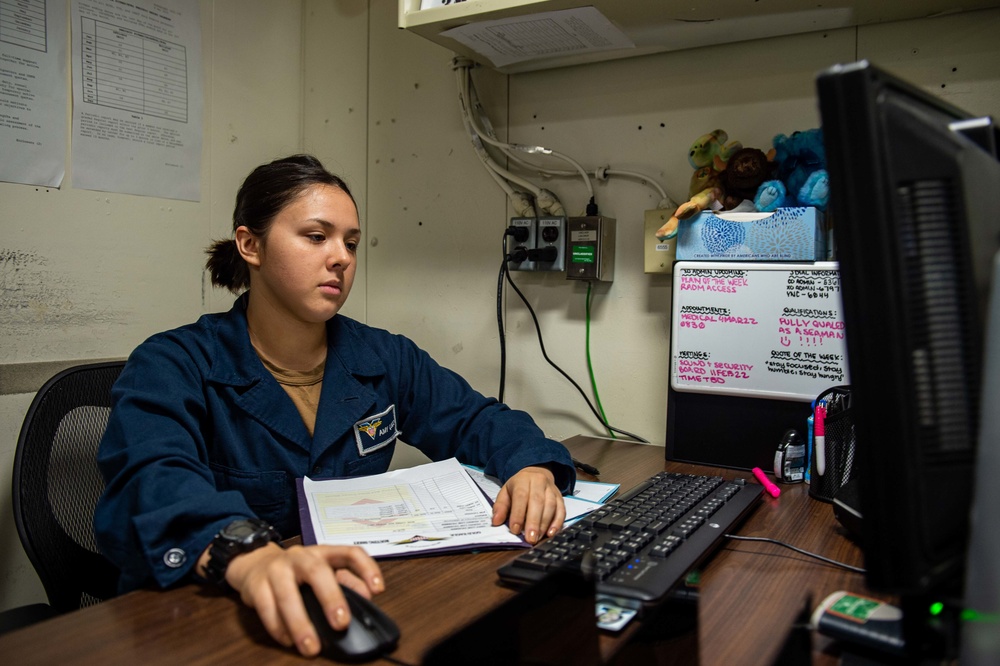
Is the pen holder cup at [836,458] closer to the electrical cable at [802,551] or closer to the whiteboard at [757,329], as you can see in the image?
the whiteboard at [757,329]

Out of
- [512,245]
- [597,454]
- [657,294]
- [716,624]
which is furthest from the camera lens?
[512,245]

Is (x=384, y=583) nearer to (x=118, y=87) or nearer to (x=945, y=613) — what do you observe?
(x=945, y=613)

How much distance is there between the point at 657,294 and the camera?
160cm

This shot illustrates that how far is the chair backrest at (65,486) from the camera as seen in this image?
1.00 m

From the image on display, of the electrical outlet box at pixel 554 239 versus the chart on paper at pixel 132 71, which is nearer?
the chart on paper at pixel 132 71

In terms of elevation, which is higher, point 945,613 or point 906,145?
point 906,145

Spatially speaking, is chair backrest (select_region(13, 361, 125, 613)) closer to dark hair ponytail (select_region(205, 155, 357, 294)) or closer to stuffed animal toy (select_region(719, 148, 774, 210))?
dark hair ponytail (select_region(205, 155, 357, 294))

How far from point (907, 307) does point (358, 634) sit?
1.56 feet

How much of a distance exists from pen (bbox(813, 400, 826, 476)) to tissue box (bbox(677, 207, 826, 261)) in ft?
0.94

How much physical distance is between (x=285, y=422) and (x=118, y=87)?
2.94 feet

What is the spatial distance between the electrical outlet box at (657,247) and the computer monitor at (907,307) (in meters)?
1.06

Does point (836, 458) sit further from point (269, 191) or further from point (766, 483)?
point (269, 191)

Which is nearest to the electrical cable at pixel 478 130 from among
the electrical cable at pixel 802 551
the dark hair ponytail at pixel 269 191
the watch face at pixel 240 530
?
the dark hair ponytail at pixel 269 191

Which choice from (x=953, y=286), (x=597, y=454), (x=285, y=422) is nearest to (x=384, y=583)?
(x=285, y=422)
